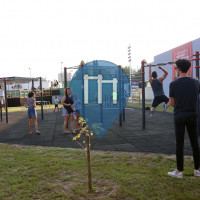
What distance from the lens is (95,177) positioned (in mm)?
3555

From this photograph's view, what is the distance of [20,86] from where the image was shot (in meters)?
46.2

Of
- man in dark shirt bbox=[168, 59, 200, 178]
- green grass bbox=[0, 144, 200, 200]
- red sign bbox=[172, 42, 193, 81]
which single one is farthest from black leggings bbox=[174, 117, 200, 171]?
red sign bbox=[172, 42, 193, 81]

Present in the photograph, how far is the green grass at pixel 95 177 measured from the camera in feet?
9.69

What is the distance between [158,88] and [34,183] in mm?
5718

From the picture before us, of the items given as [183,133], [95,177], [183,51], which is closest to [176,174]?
[183,133]

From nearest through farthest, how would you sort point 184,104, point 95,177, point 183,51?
point 184,104, point 95,177, point 183,51

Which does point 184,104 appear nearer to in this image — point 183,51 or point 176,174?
point 176,174

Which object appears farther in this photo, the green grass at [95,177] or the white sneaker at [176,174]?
the white sneaker at [176,174]

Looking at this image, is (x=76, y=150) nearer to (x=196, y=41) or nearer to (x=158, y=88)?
(x=158, y=88)

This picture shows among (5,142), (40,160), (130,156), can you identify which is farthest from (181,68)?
(5,142)

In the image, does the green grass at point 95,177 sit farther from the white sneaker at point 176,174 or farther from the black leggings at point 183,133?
the black leggings at point 183,133

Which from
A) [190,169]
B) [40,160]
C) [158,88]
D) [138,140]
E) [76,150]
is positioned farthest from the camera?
[158,88]

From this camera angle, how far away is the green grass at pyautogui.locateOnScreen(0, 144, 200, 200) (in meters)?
2.95

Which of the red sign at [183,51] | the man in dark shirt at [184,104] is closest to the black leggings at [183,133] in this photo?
the man in dark shirt at [184,104]
